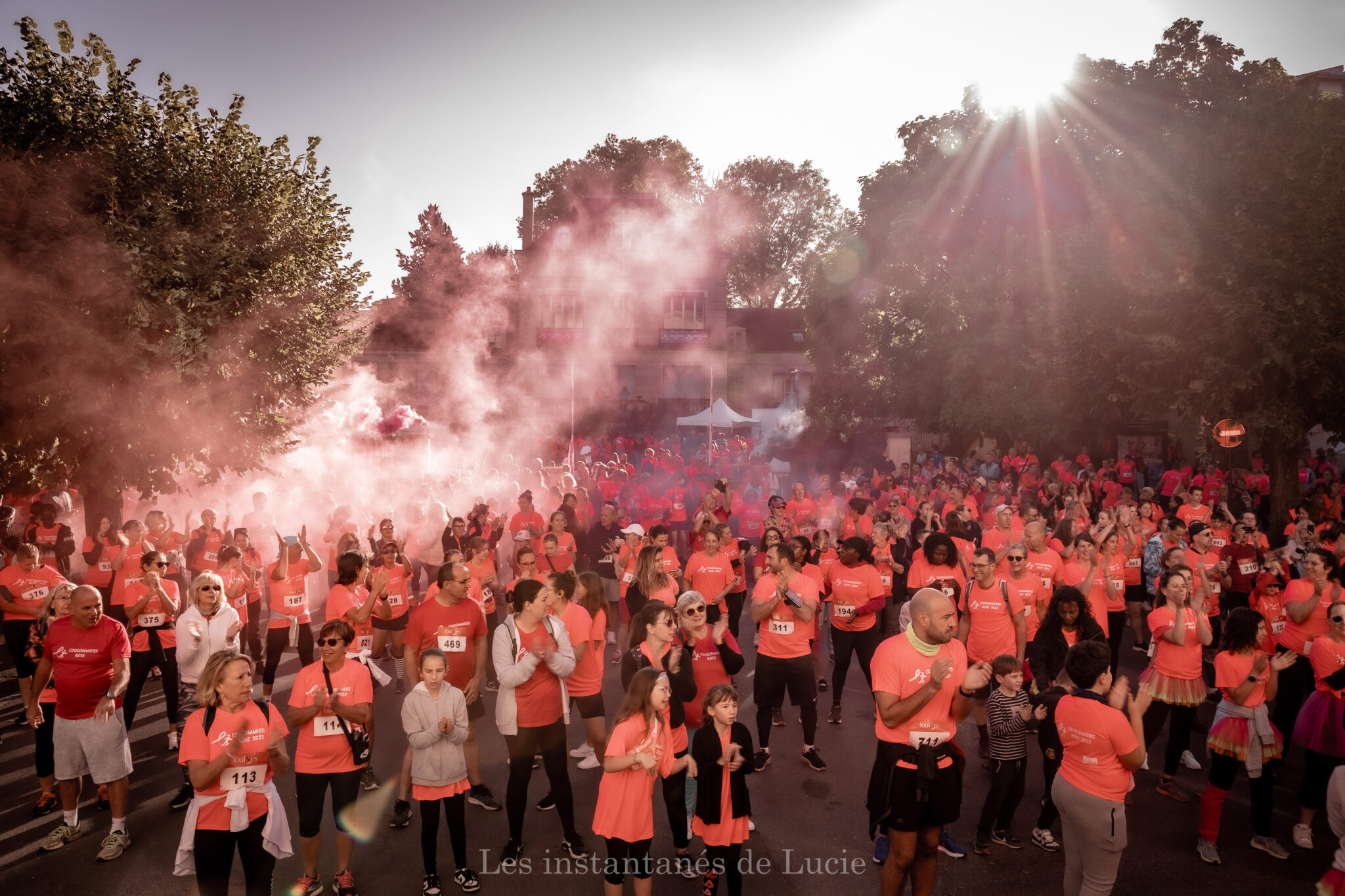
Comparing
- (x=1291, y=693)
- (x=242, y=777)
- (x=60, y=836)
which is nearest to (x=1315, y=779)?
(x=1291, y=693)

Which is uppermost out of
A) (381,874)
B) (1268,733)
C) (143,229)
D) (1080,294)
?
(143,229)

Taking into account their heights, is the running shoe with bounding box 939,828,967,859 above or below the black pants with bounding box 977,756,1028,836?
below

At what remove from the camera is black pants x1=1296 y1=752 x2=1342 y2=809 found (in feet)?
16.0

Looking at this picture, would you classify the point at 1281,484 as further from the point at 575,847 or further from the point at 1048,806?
the point at 575,847

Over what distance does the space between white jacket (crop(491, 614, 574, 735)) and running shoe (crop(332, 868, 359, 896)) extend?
116 cm

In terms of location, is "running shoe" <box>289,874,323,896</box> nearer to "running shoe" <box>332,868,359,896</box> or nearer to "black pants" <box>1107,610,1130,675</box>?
"running shoe" <box>332,868,359,896</box>

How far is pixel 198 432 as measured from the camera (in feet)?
37.1

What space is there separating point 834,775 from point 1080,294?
48.6 feet

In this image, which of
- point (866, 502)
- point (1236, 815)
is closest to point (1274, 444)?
point (866, 502)

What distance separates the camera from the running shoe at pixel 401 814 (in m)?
5.43

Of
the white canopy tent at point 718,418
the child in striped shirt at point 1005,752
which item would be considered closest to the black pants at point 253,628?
the child in striped shirt at point 1005,752

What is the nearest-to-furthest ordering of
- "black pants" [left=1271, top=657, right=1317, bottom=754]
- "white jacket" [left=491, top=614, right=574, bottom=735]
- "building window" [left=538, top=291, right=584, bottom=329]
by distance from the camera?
1. "white jacket" [left=491, top=614, right=574, bottom=735]
2. "black pants" [left=1271, top=657, right=1317, bottom=754]
3. "building window" [left=538, top=291, right=584, bottom=329]

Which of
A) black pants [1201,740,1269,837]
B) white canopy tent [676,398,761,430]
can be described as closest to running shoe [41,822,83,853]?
black pants [1201,740,1269,837]

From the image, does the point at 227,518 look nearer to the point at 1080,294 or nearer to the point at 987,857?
the point at 987,857
